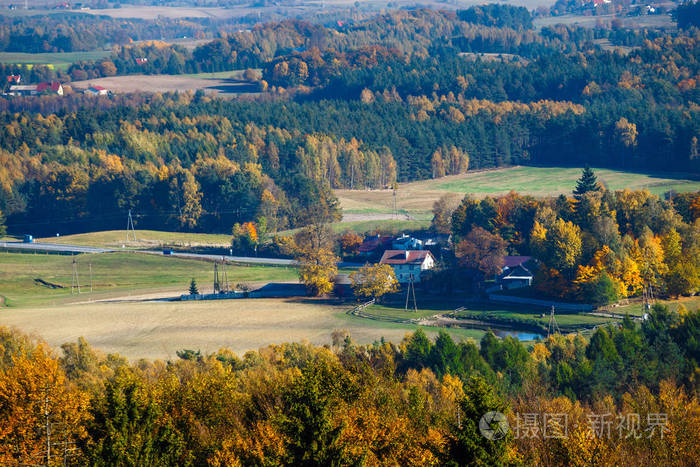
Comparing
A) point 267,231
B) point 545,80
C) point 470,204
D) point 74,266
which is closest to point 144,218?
point 267,231

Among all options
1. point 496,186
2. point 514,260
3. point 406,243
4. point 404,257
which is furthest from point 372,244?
point 496,186

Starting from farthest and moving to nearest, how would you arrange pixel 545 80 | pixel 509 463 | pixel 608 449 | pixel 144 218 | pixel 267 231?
pixel 545 80 < pixel 144 218 < pixel 267 231 < pixel 608 449 < pixel 509 463

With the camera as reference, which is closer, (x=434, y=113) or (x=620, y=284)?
(x=620, y=284)

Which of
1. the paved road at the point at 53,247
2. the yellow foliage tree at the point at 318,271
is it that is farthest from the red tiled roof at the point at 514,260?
the paved road at the point at 53,247

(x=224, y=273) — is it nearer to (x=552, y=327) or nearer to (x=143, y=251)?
(x=143, y=251)

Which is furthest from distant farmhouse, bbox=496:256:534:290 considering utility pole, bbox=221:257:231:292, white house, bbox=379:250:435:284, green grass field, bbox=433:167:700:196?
green grass field, bbox=433:167:700:196

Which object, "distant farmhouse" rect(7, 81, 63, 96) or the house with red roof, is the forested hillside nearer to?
"distant farmhouse" rect(7, 81, 63, 96)

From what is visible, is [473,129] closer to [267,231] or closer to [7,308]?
[267,231]
